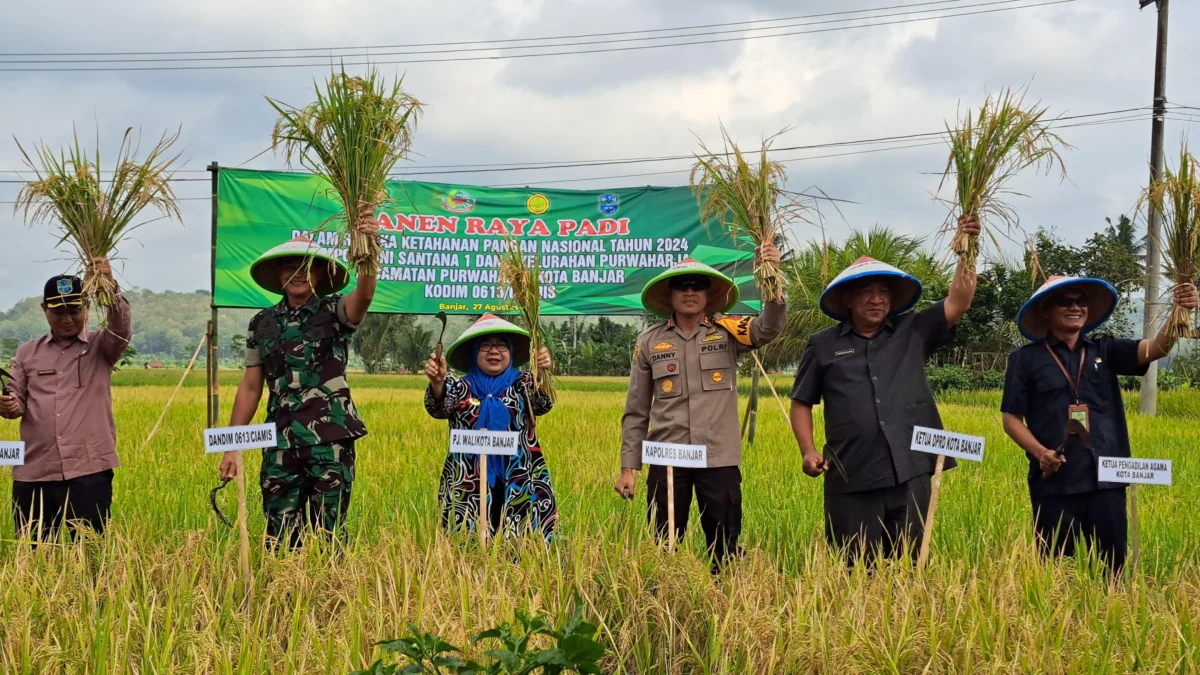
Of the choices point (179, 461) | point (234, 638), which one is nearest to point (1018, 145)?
point (234, 638)

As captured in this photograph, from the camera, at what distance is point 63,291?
428 cm

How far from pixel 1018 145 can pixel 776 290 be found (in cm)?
113

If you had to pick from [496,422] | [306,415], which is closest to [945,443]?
[496,422]

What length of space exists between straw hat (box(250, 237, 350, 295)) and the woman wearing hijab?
1.94 feet

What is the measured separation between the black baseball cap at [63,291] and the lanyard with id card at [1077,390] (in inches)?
166

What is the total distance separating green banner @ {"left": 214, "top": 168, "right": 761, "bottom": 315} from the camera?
10.2m

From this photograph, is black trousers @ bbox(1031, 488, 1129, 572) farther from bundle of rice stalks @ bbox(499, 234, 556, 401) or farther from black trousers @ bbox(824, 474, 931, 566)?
bundle of rice stalks @ bbox(499, 234, 556, 401)

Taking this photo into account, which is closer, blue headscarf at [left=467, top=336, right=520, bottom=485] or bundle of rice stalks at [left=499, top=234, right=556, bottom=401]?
blue headscarf at [left=467, top=336, right=520, bottom=485]

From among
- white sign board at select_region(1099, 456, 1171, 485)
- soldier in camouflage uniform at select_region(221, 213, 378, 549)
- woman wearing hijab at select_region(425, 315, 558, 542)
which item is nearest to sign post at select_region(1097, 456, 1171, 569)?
white sign board at select_region(1099, 456, 1171, 485)

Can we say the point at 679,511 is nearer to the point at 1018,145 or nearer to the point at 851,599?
the point at 851,599

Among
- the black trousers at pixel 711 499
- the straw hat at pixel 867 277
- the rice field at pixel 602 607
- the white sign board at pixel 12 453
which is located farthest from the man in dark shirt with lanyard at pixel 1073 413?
the white sign board at pixel 12 453

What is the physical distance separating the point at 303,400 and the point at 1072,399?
322 centimetres

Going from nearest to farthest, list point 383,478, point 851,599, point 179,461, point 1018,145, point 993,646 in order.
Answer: point 993,646
point 851,599
point 1018,145
point 383,478
point 179,461

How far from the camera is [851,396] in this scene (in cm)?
396
